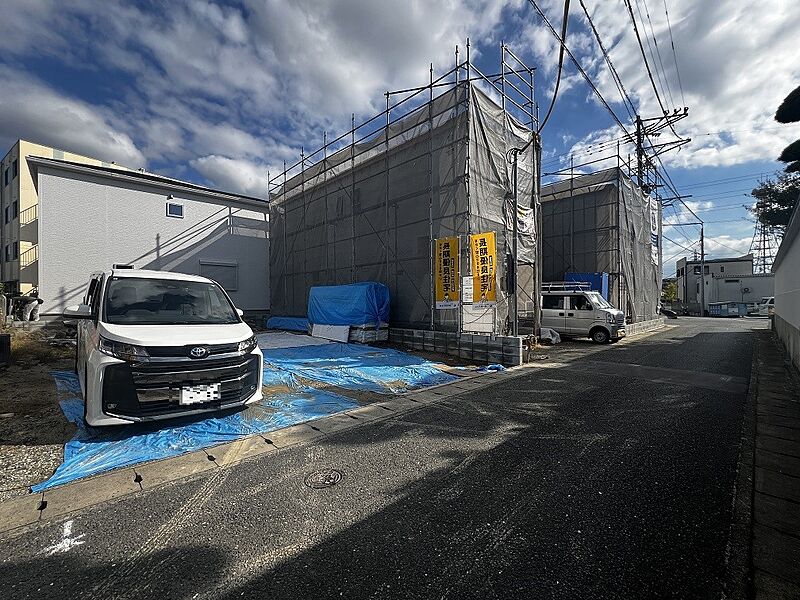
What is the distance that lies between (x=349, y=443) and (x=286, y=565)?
5.54ft

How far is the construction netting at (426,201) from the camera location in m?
9.22

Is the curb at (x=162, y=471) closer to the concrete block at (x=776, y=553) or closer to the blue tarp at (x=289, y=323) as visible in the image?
the concrete block at (x=776, y=553)

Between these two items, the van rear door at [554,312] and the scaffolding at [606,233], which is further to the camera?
the scaffolding at [606,233]

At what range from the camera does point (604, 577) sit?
1809mm

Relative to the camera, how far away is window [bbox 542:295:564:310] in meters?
12.3

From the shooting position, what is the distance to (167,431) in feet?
12.2

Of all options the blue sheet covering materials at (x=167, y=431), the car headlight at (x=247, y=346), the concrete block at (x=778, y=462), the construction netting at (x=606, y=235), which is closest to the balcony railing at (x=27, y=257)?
the blue sheet covering materials at (x=167, y=431)

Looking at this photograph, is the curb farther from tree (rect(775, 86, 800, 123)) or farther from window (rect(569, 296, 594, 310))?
window (rect(569, 296, 594, 310))

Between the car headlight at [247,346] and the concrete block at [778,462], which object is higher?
the car headlight at [247,346]

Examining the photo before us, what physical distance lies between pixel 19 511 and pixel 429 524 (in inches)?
105

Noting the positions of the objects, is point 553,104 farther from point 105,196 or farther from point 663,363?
point 105,196

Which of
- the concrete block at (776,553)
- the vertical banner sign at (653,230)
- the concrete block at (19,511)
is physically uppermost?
the vertical banner sign at (653,230)

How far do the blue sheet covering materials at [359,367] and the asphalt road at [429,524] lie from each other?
2.01 meters

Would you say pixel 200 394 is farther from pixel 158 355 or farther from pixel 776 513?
pixel 776 513
